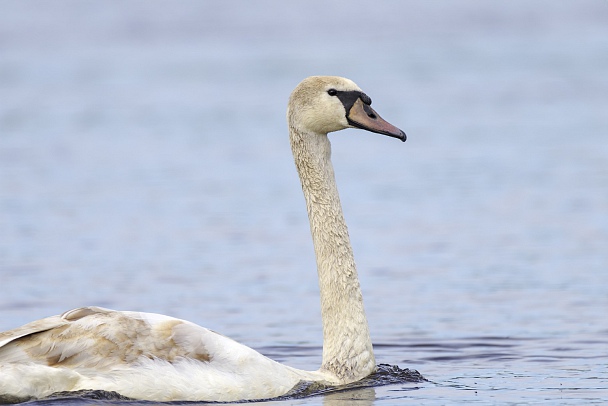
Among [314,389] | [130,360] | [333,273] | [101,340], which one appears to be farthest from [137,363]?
[333,273]

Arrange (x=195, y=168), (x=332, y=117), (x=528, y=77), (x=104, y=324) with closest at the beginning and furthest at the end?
(x=104, y=324) < (x=332, y=117) < (x=195, y=168) < (x=528, y=77)

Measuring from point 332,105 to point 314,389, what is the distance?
6.76 feet

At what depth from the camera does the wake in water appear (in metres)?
8.31

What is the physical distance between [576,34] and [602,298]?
29462 mm

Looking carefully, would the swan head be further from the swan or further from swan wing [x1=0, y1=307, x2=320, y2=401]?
swan wing [x1=0, y1=307, x2=320, y2=401]

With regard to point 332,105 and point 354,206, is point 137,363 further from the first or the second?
point 354,206

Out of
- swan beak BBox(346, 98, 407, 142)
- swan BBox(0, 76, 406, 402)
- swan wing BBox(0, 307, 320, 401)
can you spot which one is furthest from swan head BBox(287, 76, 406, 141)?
swan wing BBox(0, 307, 320, 401)

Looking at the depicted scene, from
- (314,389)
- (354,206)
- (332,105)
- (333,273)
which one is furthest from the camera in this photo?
(354,206)

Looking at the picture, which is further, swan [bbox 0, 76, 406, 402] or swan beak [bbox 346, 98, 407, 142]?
swan beak [bbox 346, 98, 407, 142]

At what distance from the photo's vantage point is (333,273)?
384 inches

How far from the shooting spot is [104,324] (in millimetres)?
8570

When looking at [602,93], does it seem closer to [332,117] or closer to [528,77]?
[528,77]

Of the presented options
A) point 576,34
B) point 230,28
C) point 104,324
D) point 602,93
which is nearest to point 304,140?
point 104,324

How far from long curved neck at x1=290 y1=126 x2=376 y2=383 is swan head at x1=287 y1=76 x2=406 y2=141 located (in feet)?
0.62
